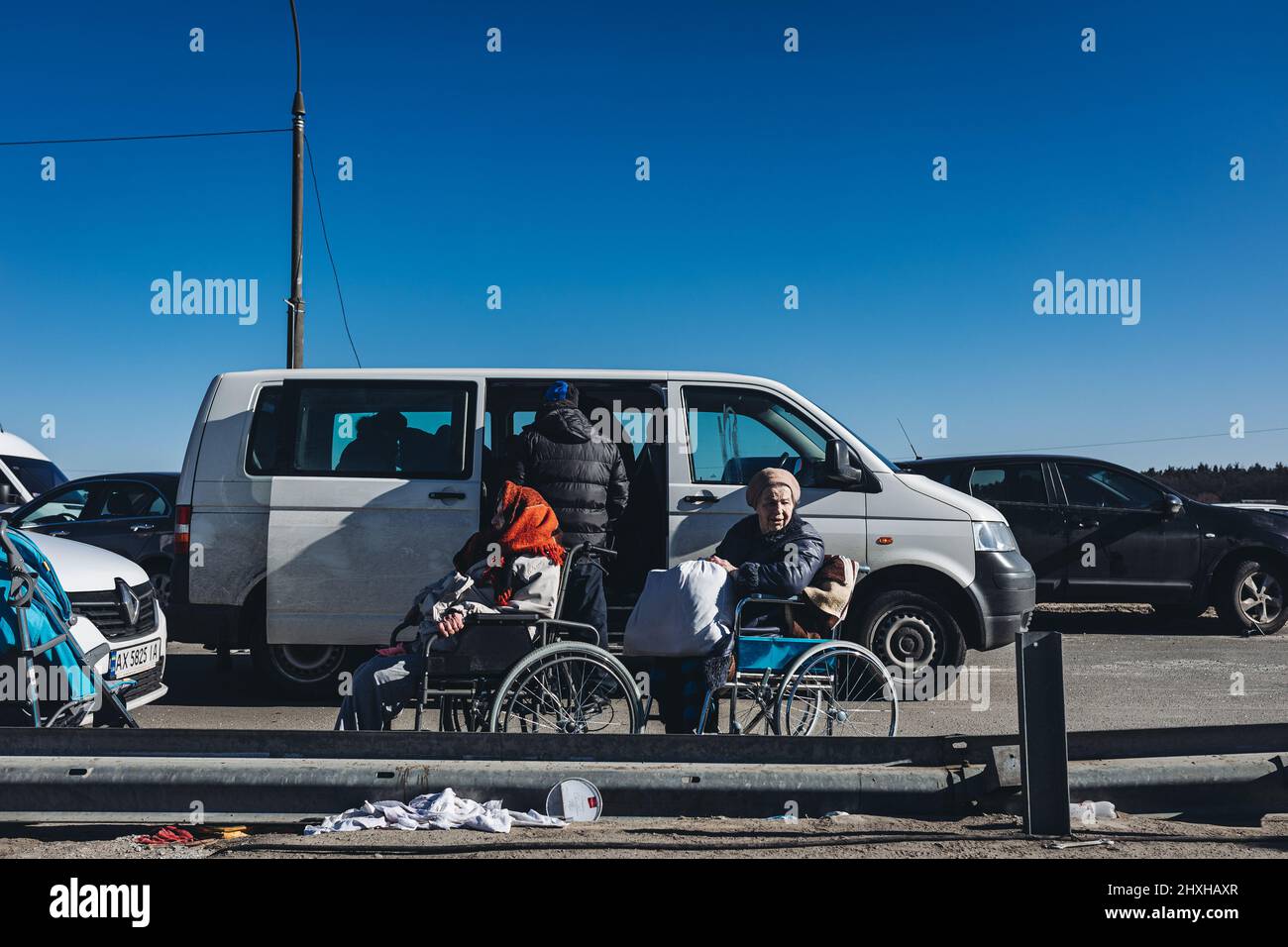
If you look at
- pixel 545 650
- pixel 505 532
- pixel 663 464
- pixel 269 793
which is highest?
pixel 663 464

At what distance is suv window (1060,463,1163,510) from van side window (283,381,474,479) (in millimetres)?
6273

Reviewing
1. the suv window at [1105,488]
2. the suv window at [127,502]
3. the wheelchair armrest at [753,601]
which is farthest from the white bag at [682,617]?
the suv window at [127,502]

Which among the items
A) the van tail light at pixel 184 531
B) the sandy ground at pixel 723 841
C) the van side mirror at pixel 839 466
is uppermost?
the van side mirror at pixel 839 466

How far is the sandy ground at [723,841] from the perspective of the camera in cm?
329

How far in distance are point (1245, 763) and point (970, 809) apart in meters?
0.96

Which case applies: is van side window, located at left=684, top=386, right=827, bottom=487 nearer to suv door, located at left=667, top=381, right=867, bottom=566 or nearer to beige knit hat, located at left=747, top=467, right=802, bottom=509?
suv door, located at left=667, top=381, right=867, bottom=566

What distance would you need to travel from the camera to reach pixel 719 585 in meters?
4.71

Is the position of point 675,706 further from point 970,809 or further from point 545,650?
point 970,809

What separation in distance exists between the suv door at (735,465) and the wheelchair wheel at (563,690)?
6.69 feet

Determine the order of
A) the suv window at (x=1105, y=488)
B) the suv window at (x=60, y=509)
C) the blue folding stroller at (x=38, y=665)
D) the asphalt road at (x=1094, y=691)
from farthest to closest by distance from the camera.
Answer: the suv window at (x=60, y=509) < the suv window at (x=1105, y=488) < the asphalt road at (x=1094, y=691) < the blue folding stroller at (x=38, y=665)

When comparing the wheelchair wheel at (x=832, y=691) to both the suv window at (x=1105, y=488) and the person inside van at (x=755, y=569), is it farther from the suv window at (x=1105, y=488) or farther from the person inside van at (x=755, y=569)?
the suv window at (x=1105, y=488)

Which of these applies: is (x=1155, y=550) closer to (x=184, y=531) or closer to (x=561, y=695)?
(x=561, y=695)
